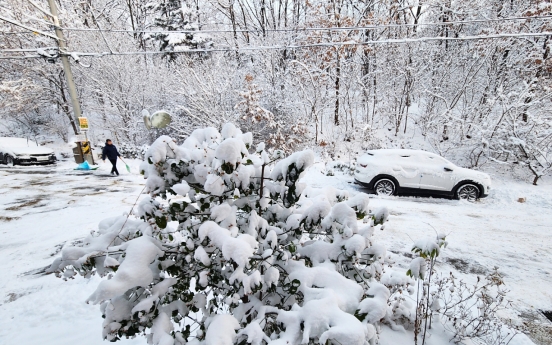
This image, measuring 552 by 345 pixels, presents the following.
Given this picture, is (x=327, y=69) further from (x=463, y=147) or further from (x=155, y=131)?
(x=155, y=131)

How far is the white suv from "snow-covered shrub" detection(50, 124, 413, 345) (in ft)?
24.9

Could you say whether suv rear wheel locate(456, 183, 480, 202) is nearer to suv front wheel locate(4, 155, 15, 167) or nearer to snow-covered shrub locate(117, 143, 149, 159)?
snow-covered shrub locate(117, 143, 149, 159)

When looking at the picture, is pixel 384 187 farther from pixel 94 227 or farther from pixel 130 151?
pixel 130 151

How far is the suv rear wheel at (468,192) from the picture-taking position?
8969 mm

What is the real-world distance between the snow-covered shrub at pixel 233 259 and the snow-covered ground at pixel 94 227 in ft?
4.83

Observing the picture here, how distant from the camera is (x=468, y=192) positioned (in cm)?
905

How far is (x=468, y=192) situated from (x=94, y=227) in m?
10.8

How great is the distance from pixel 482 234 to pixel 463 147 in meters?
9.38

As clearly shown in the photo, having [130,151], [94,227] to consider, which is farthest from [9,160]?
[94,227]

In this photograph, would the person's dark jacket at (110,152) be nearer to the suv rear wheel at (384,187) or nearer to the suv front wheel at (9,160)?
the suv front wheel at (9,160)

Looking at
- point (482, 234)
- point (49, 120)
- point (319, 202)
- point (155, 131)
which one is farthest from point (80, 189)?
point (49, 120)

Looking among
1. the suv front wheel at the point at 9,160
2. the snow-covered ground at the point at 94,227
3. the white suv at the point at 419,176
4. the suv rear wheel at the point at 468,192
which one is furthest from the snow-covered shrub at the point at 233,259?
the suv front wheel at the point at 9,160

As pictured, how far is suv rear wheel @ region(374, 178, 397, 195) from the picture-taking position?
9.23 m

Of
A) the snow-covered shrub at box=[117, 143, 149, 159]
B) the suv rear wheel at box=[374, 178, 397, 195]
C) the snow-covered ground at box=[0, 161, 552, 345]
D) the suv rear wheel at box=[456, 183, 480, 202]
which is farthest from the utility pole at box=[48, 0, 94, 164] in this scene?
the suv rear wheel at box=[456, 183, 480, 202]
